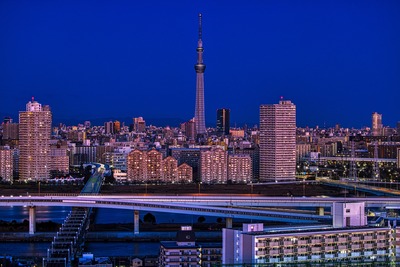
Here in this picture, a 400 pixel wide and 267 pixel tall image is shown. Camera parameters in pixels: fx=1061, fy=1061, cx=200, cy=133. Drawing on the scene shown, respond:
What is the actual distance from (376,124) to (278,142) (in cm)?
2270

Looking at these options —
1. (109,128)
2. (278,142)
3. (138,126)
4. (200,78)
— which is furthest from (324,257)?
(138,126)

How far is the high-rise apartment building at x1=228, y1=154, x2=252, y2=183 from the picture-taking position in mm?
28219

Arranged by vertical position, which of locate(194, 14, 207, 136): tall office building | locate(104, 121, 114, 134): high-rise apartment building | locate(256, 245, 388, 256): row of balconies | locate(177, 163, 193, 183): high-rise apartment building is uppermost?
locate(194, 14, 207, 136): tall office building

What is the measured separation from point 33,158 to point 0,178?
1.00m

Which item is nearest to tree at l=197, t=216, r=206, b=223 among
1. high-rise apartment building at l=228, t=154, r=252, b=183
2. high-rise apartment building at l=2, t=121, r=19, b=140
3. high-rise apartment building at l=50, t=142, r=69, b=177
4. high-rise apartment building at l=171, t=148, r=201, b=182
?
high-rise apartment building at l=228, t=154, r=252, b=183

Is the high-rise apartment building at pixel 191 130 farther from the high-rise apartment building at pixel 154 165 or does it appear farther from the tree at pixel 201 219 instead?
the tree at pixel 201 219

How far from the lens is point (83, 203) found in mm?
17125

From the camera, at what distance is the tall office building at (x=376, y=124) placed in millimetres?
48653

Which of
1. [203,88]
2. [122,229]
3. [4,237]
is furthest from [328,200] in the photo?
[203,88]

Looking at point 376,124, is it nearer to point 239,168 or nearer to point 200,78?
point 200,78

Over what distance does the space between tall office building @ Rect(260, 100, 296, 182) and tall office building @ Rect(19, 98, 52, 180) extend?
230 inches

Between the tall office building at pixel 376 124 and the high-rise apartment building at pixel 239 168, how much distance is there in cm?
2093

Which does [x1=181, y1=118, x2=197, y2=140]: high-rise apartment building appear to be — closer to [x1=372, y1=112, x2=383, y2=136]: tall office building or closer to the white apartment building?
[x1=372, y1=112, x2=383, y2=136]: tall office building

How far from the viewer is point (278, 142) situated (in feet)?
94.6
